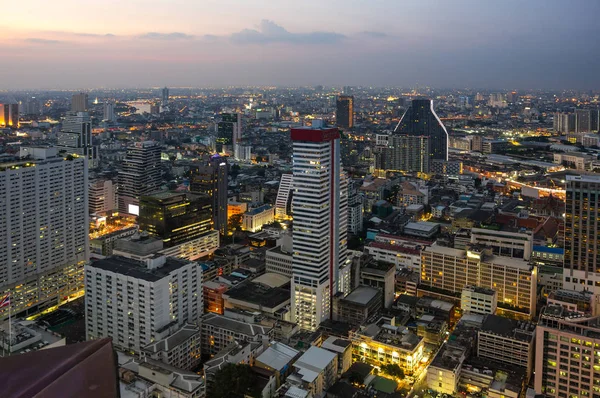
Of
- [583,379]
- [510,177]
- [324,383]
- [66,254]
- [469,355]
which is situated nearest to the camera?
[583,379]

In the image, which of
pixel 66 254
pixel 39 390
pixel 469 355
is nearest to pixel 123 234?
pixel 66 254

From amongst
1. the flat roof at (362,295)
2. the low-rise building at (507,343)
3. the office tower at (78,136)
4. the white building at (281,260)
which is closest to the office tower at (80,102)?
the office tower at (78,136)

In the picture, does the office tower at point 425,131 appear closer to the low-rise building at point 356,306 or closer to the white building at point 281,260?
the white building at point 281,260

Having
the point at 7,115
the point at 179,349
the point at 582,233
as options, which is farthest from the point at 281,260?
the point at 7,115

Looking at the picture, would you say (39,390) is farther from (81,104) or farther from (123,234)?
(81,104)

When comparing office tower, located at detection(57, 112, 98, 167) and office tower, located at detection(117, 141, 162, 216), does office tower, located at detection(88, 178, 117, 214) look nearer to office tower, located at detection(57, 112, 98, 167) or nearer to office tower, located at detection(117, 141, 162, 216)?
office tower, located at detection(117, 141, 162, 216)

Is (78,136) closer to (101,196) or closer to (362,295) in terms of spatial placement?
(101,196)
